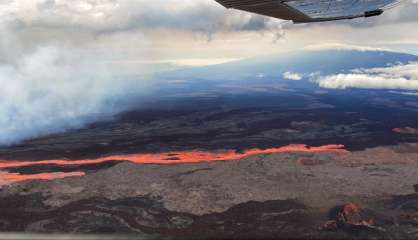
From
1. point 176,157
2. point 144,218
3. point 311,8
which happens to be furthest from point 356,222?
point 176,157

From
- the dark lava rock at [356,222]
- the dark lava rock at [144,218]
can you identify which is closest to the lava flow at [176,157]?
the dark lava rock at [144,218]

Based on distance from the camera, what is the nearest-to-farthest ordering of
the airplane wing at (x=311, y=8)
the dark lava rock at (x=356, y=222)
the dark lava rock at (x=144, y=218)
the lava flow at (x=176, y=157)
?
the airplane wing at (x=311, y=8)
the dark lava rock at (x=356, y=222)
the dark lava rock at (x=144, y=218)
the lava flow at (x=176, y=157)

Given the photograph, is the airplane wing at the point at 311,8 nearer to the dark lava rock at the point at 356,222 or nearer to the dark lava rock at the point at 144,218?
the dark lava rock at the point at 144,218

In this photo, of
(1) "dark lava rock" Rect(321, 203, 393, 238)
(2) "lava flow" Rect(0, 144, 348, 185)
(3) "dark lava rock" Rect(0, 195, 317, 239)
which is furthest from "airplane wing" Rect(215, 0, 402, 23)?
(2) "lava flow" Rect(0, 144, 348, 185)

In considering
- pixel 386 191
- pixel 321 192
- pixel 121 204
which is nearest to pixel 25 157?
pixel 121 204

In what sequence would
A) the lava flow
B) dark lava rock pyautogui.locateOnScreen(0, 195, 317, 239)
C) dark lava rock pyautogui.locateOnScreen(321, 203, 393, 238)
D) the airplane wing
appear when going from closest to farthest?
the airplane wing → dark lava rock pyautogui.locateOnScreen(321, 203, 393, 238) → dark lava rock pyautogui.locateOnScreen(0, 195, 317, 239) → the lava flow

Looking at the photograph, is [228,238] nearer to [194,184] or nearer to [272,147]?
[194,184]

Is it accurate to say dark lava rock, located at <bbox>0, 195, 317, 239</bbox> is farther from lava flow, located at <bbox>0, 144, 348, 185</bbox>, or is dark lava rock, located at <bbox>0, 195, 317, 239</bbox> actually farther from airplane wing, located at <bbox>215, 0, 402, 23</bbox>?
airplane wing, located at <bbox>215, 0, 402, 23</bbox>

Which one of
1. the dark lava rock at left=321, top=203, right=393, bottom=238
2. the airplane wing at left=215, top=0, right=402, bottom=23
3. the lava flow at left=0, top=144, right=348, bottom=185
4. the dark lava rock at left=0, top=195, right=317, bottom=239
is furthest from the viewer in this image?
the lava flow at left=0, top=144, right=348, bottom=185
